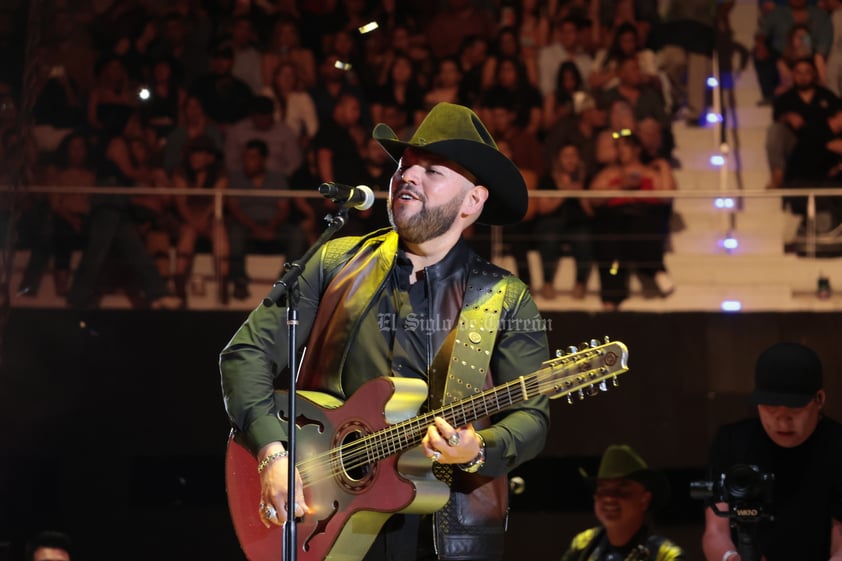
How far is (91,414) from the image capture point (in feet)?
22.9

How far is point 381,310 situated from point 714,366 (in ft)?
13.0

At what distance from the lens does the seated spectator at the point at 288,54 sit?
831 centimetres

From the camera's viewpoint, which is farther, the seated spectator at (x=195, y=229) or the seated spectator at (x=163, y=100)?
the seated spectator at (x=163, y=100)

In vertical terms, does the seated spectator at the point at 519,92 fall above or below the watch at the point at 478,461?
above

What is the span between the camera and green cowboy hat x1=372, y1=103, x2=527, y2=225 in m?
3.67

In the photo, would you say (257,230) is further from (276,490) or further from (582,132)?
(276,490)

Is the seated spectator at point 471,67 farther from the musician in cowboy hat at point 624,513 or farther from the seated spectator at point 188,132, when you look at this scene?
the musician in cowboy hat at point 624,513

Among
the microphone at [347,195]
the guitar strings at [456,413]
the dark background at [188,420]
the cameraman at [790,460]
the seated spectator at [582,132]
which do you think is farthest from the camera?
the seated spectator at [582,132]

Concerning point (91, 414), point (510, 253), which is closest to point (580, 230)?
point (510, 253)

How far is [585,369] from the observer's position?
3.32 meters

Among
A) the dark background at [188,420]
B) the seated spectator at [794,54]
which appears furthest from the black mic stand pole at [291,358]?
the seated spectator at [794,54]

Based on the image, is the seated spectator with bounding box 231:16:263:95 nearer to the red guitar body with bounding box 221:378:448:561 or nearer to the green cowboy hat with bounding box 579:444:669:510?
the green cowboy hat with bounding box 579:444:669:510

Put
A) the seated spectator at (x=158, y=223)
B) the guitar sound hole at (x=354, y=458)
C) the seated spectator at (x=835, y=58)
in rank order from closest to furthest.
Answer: the guitar sound hole at (x=354, y=458) → the seated spectator at (x=158, y=223) → the seated spectator at (x=835, y=58)

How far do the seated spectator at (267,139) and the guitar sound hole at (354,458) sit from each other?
4.39 meters
